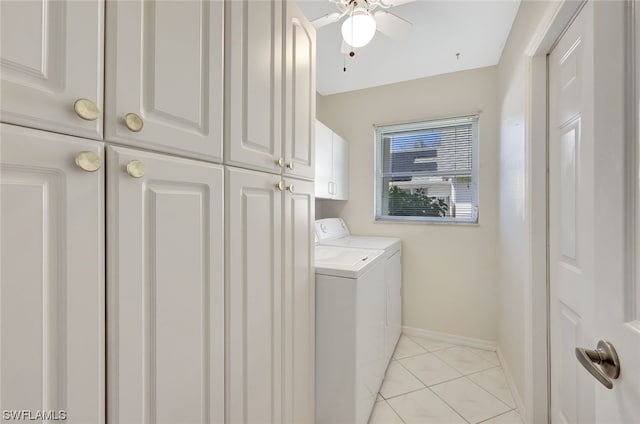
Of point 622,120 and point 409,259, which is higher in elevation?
point 622,120

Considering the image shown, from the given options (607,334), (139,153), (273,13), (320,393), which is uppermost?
(273,13)

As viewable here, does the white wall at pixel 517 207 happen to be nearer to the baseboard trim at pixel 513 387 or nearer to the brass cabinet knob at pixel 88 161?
the baseboard trim at pixel 513 387

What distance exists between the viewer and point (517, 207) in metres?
1.75

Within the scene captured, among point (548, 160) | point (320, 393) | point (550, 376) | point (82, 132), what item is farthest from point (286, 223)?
point (550, 376)

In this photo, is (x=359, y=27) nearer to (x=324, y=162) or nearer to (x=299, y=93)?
(x=299, y=93)

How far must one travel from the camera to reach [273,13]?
109 cm

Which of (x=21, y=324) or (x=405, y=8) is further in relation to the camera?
(x=405, y=8)

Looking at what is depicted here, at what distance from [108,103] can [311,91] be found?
3.39 ft

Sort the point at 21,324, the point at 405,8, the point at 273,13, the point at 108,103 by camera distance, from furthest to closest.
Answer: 1. the point at 405,8
2. the point at 273,13
3. the point at 108,103
4. the point at 21,324

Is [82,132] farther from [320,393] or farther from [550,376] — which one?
[550,376]

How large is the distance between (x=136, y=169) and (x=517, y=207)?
6.72 feet

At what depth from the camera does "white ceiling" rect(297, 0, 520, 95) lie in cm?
179

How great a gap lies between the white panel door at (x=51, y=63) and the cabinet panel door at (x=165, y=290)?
10cm

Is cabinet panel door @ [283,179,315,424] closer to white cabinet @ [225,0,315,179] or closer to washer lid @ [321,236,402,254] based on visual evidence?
white cabinet @ [225,0,315,179]
